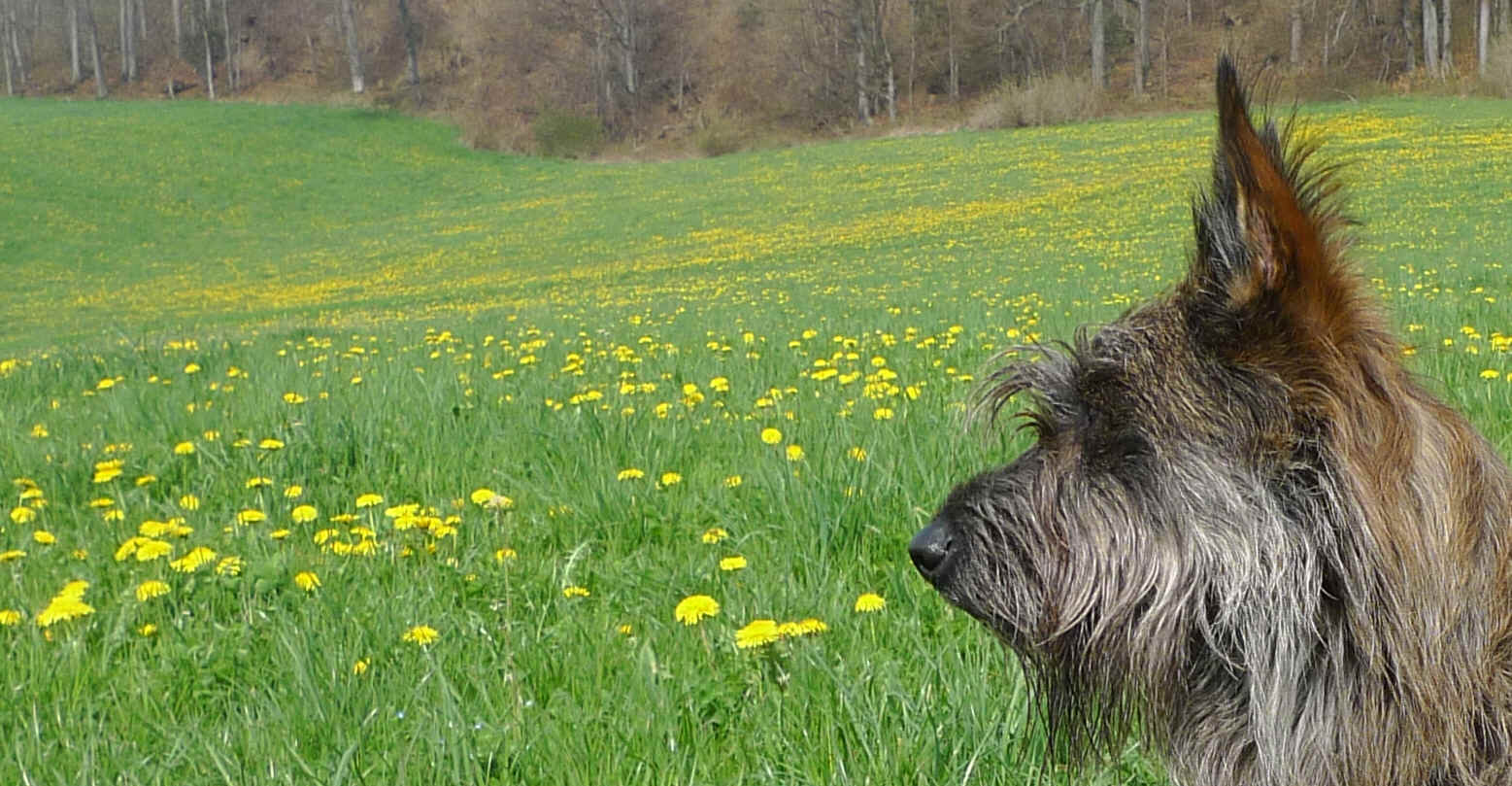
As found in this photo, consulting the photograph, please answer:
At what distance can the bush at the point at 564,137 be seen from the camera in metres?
56.5

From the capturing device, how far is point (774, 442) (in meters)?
5.18

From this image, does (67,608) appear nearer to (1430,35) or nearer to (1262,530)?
(1262,530)

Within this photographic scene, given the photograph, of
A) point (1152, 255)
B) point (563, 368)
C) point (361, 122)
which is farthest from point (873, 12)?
point (563, 368)

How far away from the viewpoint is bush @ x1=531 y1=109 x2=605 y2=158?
56469 mm

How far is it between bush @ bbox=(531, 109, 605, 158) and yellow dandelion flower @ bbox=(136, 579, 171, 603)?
54.1m

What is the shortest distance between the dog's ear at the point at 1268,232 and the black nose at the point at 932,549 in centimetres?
58

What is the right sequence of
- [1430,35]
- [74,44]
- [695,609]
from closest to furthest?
[695,609], [1430,35], [74,44]

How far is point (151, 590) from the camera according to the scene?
11.7 feet

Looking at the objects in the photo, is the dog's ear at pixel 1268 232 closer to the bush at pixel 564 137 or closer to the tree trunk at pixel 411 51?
the bush at pixel 564 137

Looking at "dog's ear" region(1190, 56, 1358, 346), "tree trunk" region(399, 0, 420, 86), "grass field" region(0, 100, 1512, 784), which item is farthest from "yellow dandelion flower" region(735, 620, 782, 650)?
"tree trunk" region(399, 0, 420, 86)

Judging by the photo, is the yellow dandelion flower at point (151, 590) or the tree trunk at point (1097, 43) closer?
the yellow dandelion flower at point (151, 590)

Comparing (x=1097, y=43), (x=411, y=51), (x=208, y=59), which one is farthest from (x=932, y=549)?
(x=208, y=59)

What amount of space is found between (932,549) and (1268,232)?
29.8 inches

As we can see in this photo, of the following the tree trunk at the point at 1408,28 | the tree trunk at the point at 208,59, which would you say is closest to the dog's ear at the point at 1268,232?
the tree trunk at the point at 1408,28
